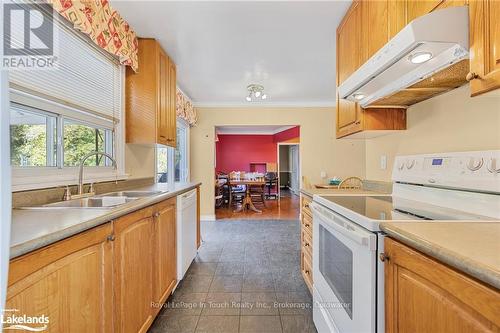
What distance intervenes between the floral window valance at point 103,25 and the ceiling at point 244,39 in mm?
103

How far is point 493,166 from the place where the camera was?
38.7 inches

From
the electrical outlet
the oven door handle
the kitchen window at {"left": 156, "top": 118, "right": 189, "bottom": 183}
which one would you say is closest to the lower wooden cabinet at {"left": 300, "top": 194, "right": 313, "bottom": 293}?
the oven door handle

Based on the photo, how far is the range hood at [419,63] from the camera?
35.7 inches

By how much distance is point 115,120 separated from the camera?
2.19 metres

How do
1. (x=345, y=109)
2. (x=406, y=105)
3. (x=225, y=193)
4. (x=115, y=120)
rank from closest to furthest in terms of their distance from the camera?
1. (x=406, y=105)
2. (x=345, y=109)
3. (x=115, y=120)
4. (x=225, y=193)

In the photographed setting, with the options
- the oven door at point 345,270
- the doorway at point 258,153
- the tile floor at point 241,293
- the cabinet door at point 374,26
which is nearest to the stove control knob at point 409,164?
the oven door at point 345,270

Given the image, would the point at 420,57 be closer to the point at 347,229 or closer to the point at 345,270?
the point at 347,229

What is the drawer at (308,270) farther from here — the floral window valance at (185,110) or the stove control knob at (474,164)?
the floral window valance at (185,110)

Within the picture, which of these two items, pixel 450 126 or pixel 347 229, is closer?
pixel 347 229

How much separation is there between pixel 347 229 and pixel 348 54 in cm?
149

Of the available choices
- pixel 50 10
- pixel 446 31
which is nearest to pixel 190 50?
pixel 50 10

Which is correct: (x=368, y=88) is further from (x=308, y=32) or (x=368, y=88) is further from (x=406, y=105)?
(x=308, y=32)

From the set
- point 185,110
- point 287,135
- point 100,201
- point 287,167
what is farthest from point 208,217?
point 287,167

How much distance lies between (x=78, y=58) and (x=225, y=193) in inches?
206
